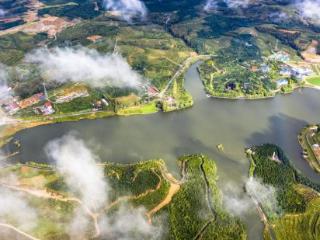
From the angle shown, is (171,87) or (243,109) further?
(171,87)

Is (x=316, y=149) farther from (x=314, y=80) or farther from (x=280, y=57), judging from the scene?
(x=280, y=57)

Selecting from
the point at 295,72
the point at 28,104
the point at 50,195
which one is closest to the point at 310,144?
the point at 295,72

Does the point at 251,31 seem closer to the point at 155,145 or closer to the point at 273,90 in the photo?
the point at 273,90

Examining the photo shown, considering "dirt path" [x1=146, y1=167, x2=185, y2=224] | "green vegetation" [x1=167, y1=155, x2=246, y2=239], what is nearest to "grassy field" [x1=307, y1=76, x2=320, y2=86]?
"green vegetation" [x1=167, y1=155, x2=246, y2=239]

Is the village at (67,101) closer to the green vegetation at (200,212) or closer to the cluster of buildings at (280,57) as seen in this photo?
the green vegetation at (200,212)

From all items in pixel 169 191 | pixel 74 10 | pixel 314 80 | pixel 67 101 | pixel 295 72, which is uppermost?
pixel 169 191

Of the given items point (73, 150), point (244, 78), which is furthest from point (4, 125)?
point (244, 78)
